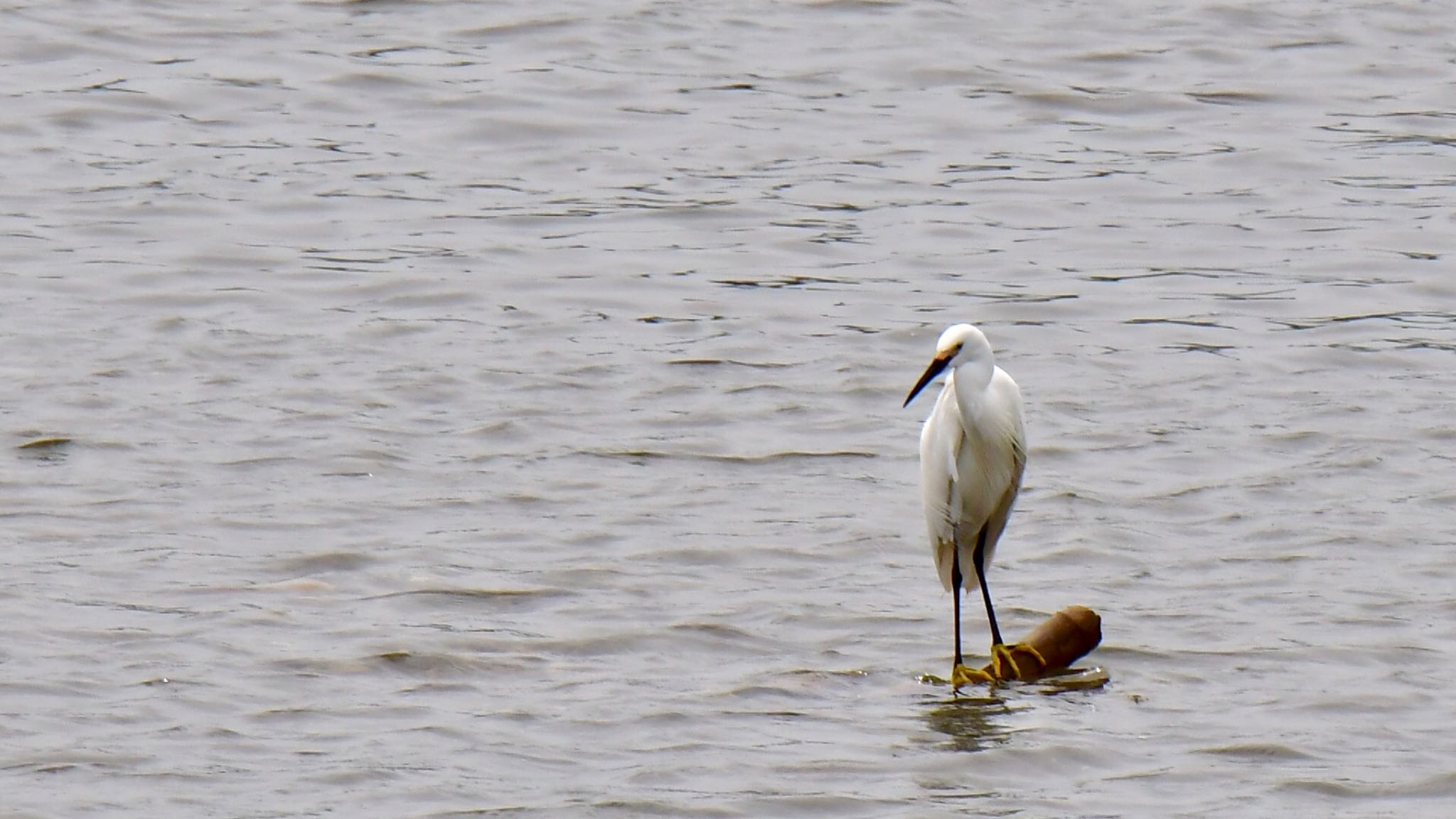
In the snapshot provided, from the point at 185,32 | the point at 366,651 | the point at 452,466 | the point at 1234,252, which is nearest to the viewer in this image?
the point at 366,651

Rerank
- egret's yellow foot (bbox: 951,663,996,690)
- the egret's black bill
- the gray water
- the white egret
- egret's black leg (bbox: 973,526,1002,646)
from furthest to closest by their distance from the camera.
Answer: the white egret
egret's black leg (bbox: 973,526,1002,646)
the egret's black bill
egret's yellow foot (bbox: 951,663,996,690)
the gray water

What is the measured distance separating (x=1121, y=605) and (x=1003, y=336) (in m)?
3.15

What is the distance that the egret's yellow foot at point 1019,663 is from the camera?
6.86 meters

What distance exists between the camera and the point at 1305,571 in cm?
783

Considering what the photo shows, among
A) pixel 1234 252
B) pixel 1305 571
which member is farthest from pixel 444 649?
pixel 1234 252

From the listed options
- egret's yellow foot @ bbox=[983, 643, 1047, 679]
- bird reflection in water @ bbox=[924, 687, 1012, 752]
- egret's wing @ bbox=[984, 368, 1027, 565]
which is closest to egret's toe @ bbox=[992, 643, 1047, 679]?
egret's yellow foot @ bbox=[983, 643, 1047, 679]

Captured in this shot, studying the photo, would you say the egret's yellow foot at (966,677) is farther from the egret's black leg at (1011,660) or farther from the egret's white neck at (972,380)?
the egret's white neck at (972,380)

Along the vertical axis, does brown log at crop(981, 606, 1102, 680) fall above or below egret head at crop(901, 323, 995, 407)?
below

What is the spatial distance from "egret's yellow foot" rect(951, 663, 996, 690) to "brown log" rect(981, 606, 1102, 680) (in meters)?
0.03

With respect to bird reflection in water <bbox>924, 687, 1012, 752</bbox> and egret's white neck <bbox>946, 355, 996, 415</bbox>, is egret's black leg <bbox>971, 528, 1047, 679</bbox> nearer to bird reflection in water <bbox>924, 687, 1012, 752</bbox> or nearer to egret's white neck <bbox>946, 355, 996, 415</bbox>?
bird reflection in water <bbox>924, 687, 1012, 752</bbox>

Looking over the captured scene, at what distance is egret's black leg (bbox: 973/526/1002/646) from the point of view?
7184mm

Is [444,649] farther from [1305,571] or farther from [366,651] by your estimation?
[1305,571]

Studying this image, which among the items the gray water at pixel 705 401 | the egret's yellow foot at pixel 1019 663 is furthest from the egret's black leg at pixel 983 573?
the egret's yellow foot at pixel 1019 663

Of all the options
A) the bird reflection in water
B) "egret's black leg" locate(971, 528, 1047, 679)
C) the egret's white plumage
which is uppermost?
the egret's white plumage
